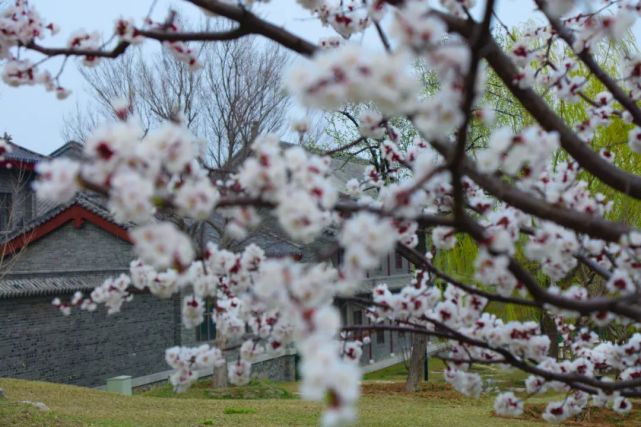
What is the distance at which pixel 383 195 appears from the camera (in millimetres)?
3912

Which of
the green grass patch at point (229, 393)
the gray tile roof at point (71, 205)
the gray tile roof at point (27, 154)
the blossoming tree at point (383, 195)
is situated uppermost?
the gray tile roof at point (27, 154)

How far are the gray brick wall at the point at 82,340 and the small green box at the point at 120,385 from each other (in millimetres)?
507

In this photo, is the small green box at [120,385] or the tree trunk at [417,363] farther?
the tree trunk at [417,363]

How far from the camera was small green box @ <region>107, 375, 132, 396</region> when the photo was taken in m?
14.2

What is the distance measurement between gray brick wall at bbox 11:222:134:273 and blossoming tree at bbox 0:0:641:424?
1420 centimetres

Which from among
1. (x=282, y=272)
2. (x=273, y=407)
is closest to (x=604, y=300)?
(x=282, y=272)

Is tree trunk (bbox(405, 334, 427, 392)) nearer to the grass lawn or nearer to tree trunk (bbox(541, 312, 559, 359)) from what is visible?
the grass lawn

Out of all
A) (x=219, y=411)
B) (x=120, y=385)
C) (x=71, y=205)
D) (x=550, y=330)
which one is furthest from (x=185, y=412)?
(x=550, y=330)

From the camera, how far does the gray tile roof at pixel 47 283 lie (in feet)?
42.6

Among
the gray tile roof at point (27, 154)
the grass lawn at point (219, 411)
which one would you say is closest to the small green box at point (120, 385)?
the grass lawn at point (219, 411)

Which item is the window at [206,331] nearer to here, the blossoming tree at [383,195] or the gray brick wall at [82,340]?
the gray brick wall at [82,340]

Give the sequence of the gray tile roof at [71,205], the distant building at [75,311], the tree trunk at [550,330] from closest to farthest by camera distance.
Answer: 1. the distant building at [75,311]
2. the tree trunk at [550,330]
3. the gray tile roof at [71,205]

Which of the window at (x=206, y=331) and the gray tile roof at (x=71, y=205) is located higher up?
the gray tile roof at (x=71, y=205)

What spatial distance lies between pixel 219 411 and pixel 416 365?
725 cm
